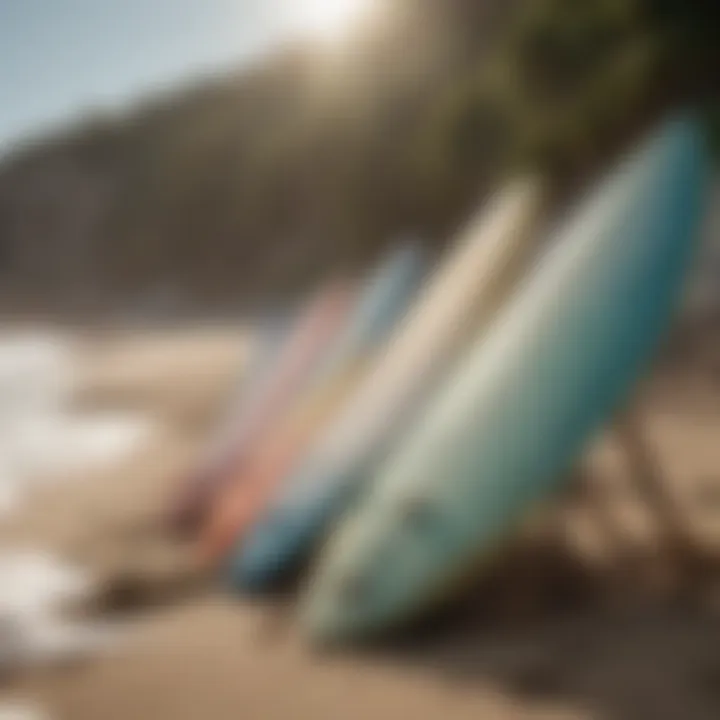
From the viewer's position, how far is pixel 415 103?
136 cm

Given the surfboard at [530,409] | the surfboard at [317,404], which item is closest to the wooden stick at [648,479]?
the surfboard at [530,409]

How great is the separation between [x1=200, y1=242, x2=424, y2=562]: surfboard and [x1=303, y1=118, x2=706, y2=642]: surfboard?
0.71 feet

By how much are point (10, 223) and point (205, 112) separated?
0.75ft

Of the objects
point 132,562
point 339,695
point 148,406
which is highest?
point 148,406

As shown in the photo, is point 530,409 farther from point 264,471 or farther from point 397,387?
point 264,471

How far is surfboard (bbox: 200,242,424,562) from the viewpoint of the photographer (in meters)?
1.30

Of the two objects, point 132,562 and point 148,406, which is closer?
point 132,562

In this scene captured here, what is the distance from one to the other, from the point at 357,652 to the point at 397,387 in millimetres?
340

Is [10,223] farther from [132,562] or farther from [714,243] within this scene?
[714,243]

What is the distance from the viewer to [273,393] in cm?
144

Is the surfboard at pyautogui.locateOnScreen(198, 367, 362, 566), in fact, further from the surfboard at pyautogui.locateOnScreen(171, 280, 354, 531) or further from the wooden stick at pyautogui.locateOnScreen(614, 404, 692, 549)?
the wooden stick at pyautogui.locateOnScreen(614, 404, 692, 549)

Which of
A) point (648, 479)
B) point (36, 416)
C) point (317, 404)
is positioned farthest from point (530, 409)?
point (36, 416)

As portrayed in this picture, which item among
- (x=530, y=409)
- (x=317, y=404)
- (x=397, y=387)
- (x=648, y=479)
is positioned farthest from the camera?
(x=317, y=404)

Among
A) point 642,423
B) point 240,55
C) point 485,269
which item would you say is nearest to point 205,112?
point 240,55
